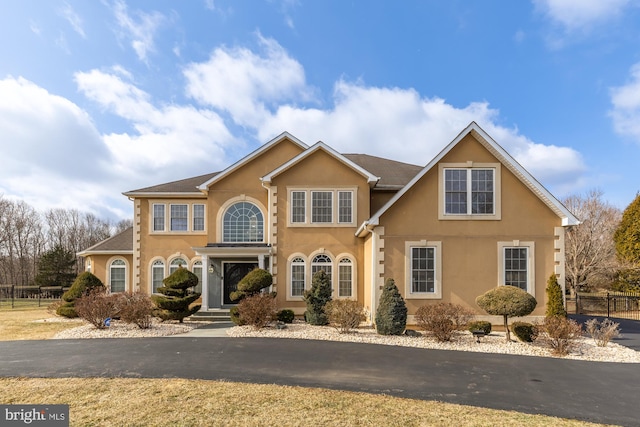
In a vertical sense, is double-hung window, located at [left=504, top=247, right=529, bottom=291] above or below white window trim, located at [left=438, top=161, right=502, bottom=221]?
below

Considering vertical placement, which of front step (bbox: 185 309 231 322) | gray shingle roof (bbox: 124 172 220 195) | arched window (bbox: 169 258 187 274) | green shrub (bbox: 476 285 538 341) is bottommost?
front step (bbox: 185 309 231 322)

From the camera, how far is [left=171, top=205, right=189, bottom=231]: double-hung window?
21172 millimetres

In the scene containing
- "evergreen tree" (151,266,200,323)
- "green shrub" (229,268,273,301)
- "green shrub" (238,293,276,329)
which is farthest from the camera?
"evergreen tree" (151,266,200,323)

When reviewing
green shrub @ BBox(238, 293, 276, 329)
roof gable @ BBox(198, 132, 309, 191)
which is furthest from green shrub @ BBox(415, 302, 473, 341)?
roof gable @ BBox(198, 132, 309, 191)

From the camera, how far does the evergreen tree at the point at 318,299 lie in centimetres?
1580

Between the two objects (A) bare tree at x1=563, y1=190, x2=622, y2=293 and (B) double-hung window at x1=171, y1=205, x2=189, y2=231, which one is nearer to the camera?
(B) double-hung window at x1=171, y1=205, x2=189, y2=231

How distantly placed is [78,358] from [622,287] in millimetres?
31688

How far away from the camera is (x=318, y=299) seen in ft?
52.4

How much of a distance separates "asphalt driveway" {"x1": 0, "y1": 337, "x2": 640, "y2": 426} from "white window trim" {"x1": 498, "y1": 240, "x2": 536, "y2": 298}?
184 inches

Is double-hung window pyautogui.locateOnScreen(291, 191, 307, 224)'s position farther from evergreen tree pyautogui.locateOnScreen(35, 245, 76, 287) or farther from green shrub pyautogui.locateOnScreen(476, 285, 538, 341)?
evergreen tree pyautogui.locateOnScreen(35, 245, 76, 287)

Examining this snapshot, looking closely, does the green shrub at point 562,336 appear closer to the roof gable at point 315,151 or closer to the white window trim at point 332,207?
the white window trim at point 332,207

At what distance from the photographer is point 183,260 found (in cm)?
2097

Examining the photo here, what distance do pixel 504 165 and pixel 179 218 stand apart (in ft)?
54.9

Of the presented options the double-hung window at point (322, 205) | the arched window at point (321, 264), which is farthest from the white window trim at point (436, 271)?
the double-hung window at point (322, 205)
